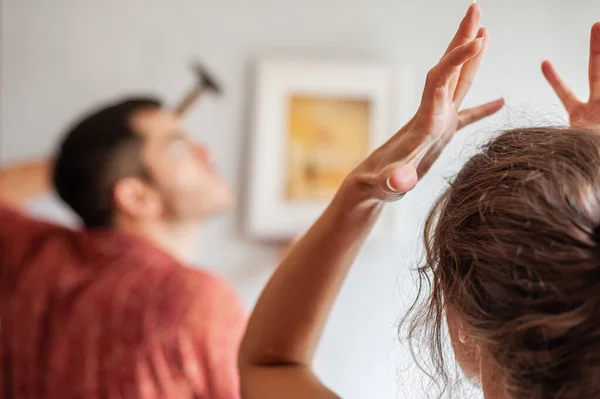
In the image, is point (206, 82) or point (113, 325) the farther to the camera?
point (206, 82)

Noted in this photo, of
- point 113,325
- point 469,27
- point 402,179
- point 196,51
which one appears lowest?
point 113,325

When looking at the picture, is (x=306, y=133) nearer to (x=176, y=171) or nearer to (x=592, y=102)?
(x=176, y=171)

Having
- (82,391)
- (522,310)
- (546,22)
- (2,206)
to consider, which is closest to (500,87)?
(546,22)

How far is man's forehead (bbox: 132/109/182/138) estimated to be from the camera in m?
1.17

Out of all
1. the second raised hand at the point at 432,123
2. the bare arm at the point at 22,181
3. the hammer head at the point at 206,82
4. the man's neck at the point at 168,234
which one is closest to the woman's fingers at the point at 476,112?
the second raised hand at the point at 432,123

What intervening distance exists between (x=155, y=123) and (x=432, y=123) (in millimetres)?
811

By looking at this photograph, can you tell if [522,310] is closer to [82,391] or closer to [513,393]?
[513,393]

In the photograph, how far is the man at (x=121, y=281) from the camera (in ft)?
3.03

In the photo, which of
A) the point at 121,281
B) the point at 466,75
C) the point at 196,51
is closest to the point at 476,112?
the point at 466,75

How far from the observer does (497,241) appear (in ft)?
1.31

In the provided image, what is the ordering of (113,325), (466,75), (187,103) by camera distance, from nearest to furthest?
(466,75), (113,325), (187,103)

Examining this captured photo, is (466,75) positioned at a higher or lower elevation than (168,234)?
higher

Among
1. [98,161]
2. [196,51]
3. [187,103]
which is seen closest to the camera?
[98,161]

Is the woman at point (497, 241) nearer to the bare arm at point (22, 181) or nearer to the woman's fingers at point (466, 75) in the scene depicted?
the woman's fingers at point (466, 75)
